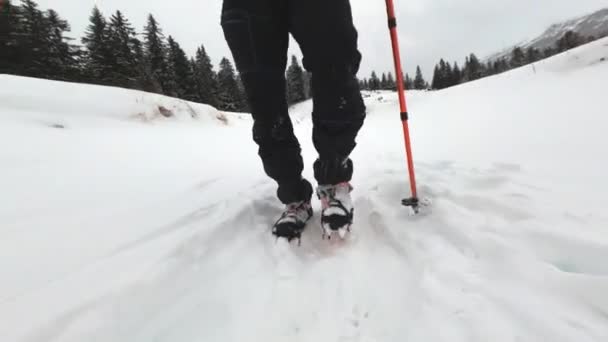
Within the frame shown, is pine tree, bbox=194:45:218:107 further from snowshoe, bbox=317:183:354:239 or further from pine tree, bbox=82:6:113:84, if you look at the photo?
snowshoe, bbox=317:183:354:239

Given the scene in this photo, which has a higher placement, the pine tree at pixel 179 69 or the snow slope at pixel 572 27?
the snow slope at pixel 572 27

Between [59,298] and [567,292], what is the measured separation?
1.36 metres

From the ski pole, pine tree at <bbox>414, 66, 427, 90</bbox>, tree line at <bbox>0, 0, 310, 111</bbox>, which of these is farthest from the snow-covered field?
pine tree at <bbox>414, 66, 427, 90</bbox>

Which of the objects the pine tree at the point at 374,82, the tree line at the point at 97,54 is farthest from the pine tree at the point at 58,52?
the pine tree at the point at 374,82

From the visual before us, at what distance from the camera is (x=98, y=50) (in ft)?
65.1

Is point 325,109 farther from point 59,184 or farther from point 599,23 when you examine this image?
point 599,23

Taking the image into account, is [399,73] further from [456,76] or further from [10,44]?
[456,76]

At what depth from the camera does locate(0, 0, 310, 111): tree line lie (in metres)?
17.3

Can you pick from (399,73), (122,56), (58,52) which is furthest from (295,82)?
(399,73)

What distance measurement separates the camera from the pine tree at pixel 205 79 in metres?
26.4

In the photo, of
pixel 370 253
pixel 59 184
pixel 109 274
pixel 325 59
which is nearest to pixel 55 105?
pixel 59 184

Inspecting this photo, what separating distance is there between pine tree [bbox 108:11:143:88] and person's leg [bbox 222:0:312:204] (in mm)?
21854

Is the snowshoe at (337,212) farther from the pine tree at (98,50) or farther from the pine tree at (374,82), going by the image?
the pine tree at (374,82)

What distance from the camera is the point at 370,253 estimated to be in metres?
1.04
